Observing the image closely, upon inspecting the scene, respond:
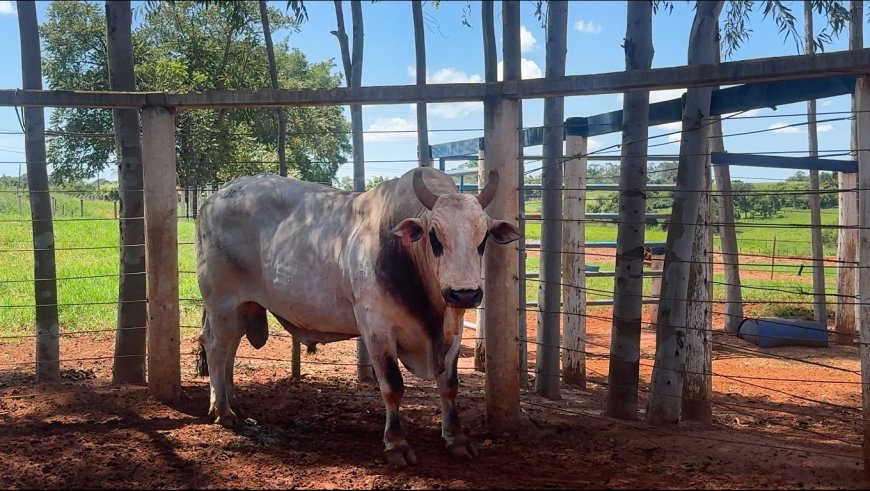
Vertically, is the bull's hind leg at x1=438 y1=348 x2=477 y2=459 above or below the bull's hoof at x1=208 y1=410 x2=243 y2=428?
above

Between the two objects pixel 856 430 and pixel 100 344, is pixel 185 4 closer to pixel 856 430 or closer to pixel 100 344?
pixel 100 344

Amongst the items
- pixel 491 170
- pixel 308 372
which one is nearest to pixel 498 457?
pixel 491 170

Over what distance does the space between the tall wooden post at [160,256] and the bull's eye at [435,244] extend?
103 inches

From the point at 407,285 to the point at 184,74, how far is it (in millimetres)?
7779

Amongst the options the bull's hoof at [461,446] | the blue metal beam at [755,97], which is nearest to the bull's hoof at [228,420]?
the bull's hoof at [461,446]

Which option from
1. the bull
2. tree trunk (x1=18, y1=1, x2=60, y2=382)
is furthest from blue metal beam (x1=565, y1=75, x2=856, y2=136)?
tree trunk (x1=18, y1=1, x2=60, y2=382)

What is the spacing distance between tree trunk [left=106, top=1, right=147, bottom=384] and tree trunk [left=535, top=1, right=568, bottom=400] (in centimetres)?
377

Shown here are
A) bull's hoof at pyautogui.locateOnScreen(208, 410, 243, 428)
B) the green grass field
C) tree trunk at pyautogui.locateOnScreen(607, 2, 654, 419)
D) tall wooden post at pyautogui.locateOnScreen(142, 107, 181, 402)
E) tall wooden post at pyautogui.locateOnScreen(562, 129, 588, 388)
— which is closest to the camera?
bull's hoof at pyautogui.locateOnScreen(208, 410, 243, 428)

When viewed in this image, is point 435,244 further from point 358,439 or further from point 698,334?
point 698,334

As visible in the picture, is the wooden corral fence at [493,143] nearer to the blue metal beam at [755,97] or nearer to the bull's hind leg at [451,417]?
the bull's hind leg at [451,417]

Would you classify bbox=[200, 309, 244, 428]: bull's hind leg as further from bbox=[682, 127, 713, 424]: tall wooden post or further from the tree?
bbox=[682, 127, 713, 424]: tall wooden post

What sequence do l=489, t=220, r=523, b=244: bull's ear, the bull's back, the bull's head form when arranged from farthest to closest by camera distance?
1. the bull's back
2. l=489, t=220, r=523, b=244: bull's ear
3. the bull's head

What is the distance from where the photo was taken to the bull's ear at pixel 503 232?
15.5 feet

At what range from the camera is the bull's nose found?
13.7ft
